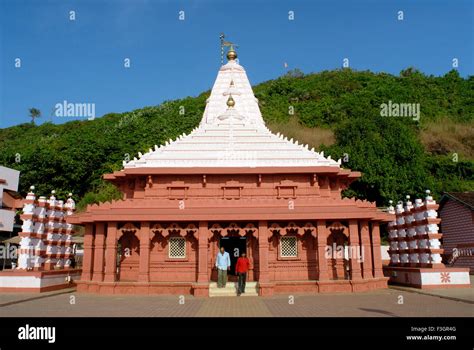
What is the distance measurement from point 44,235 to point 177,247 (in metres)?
7.52

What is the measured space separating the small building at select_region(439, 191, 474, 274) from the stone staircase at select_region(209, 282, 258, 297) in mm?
17512

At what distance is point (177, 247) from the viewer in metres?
18.3

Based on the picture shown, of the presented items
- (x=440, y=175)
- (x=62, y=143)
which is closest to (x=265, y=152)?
(x=440, y=175)

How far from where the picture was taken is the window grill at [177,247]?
18219mm

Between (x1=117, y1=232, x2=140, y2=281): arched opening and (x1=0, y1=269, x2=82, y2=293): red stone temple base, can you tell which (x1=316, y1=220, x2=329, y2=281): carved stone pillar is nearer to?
(x1=117, y1=232, x2=140, y2=281): arched opening

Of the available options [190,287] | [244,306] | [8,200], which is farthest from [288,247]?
[8,200]

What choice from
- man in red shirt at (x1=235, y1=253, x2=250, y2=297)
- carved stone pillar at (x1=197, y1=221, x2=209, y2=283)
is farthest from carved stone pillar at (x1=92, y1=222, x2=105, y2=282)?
man in red shirt at (x1=235, y1=253, x2=250, y2=297)

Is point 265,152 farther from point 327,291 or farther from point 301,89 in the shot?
point 301,89

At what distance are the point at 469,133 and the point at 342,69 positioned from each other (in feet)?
122

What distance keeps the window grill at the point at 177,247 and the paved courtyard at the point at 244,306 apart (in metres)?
2.86

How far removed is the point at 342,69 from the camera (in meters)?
90.4

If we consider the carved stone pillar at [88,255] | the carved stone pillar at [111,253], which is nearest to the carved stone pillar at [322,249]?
the carved stone pillar at [111,253]

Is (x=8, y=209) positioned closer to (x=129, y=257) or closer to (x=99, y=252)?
(x=129, y=257)

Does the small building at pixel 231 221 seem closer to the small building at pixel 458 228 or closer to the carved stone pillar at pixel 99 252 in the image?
the carved stone pillar at pixel 99 252
